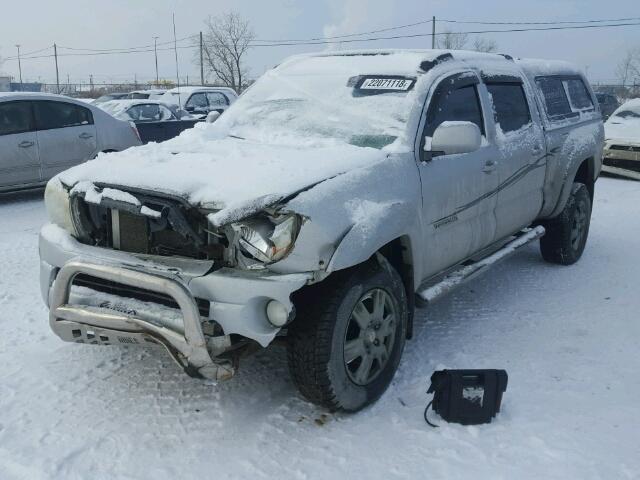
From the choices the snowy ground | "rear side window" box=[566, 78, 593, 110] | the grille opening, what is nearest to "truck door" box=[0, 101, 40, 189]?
the snowy ground

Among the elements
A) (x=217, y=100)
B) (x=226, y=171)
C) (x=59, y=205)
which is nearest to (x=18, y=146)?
(x=59, y=205)

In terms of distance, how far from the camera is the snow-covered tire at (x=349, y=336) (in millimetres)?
3090

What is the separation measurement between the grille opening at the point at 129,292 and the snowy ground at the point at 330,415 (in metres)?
0.65

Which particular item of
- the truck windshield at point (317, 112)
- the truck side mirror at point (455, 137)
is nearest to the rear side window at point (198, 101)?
the truck windshield at point (317, 112)

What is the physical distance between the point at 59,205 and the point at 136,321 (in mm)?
1072

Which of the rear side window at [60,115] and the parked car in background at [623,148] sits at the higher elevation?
the rear side window at [60,115]

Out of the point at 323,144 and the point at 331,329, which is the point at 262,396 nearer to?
the point at 331,329

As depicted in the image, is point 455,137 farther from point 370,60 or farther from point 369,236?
point 370,60

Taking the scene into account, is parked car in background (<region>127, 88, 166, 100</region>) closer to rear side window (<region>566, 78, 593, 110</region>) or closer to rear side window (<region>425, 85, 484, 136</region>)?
rear side window (<region>566, 78, 593, 110</region>)

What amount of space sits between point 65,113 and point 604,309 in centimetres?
773

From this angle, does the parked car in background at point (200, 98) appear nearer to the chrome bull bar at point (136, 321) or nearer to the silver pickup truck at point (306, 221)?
the silver pickup truck at point (306, 221)

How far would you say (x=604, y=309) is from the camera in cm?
496

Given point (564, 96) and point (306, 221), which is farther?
point (564, 96)

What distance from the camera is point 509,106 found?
4957 millimetres
